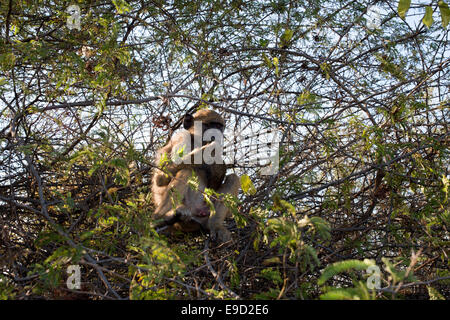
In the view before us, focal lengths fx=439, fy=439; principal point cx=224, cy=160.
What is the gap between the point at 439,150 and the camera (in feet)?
13.4

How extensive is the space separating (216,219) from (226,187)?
0.34m

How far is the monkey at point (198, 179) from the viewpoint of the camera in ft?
13.0

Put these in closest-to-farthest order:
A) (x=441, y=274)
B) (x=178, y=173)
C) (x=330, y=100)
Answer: (x=441, y=274), (x=178, y=173), (x=330, y=100)

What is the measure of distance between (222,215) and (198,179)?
0.40 metres

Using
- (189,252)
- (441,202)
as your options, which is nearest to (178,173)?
(189,252)

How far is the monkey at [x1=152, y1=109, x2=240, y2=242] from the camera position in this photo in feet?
13.0

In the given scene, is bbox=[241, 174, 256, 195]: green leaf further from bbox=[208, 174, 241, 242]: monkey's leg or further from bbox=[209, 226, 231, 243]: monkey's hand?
bbox=[209, 226, 231, 243]: monkey's hand

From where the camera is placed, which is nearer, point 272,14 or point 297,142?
point 297,142

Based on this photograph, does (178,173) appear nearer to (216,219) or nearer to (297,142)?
(216,219)

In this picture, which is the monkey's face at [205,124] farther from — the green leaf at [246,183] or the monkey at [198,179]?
the green leaf at [246,183]

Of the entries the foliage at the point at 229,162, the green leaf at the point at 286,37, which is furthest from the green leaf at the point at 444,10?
the green leaf at the point at 286,37

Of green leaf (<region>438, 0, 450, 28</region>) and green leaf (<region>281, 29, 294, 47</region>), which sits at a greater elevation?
green leaf (<region>281, 29, 294, 47</region>)

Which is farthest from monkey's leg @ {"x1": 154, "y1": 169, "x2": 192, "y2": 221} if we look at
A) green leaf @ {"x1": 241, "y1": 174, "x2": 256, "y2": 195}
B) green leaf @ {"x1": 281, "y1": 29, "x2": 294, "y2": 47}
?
green leaf @ {"x1": 281, "y1": 29, "x2": 294, "y2": 47}

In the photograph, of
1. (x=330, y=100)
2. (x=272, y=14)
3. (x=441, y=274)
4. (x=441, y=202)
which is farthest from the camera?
(x=272, y=14)
